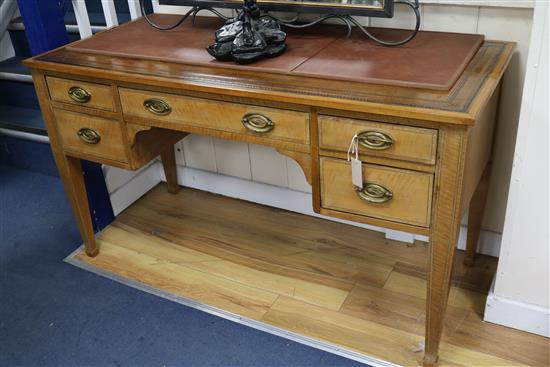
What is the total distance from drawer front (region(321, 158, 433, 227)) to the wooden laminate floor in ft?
1.51

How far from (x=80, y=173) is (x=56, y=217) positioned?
516mm

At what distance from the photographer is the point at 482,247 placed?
194 centimetres

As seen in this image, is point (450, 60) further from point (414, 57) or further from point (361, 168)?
point (361, 168)

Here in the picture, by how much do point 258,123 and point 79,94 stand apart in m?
0.61

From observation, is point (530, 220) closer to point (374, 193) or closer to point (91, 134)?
point (374, 193)

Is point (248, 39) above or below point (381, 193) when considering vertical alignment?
above

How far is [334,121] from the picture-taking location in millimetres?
1332

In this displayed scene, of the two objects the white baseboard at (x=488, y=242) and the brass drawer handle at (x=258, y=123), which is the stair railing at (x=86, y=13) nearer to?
the brass drawer handle at (x=258, y=123)

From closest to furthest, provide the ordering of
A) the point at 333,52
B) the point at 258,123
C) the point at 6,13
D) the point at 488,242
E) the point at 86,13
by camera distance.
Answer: the point at 258,123
the point at 333,52
the point at 488,242
the point at 86,13
the point at 6,13

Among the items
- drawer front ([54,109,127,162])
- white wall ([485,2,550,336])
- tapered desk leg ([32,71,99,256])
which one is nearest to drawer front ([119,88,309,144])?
drawer front ([54,109,127,162])

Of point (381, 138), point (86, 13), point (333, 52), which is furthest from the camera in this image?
point (86, 13)

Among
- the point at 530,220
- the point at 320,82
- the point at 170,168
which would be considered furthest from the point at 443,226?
the point at 170,168

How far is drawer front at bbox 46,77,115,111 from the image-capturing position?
1.66m

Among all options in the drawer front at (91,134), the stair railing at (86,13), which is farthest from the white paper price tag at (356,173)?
the stair railing at (86,13)
